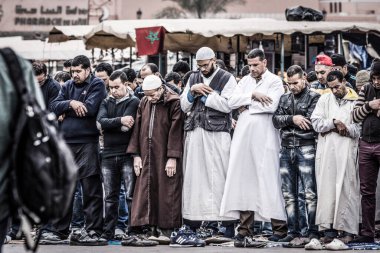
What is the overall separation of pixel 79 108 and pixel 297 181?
2.85m

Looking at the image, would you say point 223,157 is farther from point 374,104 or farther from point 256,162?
point 374,104

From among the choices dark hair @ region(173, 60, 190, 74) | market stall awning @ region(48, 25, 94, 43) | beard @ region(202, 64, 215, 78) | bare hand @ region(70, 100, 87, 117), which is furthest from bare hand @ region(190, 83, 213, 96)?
market stall awning @ region(48, 25, 94, 43)

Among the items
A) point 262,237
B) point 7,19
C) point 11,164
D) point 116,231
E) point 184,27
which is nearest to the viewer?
point 11,164

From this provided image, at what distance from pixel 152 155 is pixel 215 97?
112cm

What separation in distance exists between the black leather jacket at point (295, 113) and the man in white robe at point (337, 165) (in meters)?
0.20

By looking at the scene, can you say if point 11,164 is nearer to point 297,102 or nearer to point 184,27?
point 297,102

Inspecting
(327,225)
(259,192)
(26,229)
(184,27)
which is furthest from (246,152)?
(184,27)

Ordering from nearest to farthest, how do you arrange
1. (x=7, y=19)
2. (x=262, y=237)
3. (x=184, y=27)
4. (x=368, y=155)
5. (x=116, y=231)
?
(x=368, y=155), (x=262, y=237), (x=116, y=231), (x=184, y=27), (x=7, y=19)

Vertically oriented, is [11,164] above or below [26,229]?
above

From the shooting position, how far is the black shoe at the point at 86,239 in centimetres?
1273

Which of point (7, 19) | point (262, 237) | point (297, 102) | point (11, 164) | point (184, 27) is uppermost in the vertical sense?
point (7, 19)

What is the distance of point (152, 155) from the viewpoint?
41.8 feet

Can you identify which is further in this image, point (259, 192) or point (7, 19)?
point (7, 19)

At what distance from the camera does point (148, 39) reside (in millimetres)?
20641
